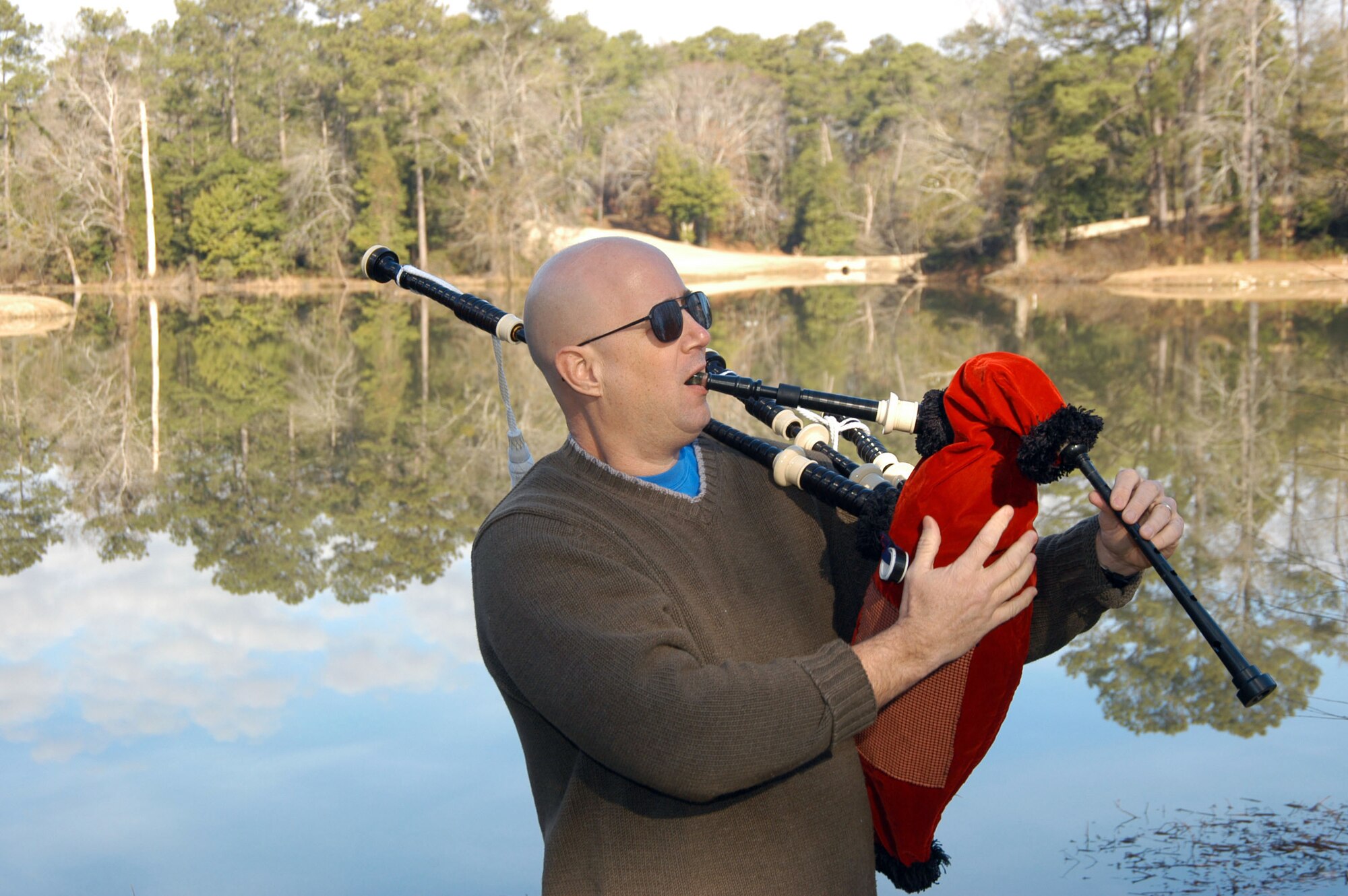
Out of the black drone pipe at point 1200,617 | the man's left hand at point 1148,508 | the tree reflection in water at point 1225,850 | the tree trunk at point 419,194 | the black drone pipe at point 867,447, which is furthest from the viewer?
the tree trunk at point 419,194

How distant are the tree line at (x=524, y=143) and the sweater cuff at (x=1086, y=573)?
89.2 feet

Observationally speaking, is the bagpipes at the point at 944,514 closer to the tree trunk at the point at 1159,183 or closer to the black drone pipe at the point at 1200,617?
the black drone pipe at the point at 1200,617

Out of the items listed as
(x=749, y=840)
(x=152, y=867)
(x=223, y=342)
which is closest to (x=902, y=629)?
(x=749, y=840)

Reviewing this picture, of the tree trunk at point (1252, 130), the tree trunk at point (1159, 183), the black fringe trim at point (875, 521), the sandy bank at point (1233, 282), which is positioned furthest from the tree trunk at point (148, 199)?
the black fringe trim at point (875, 521)

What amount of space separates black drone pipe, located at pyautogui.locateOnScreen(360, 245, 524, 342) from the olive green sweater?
0.48 metres

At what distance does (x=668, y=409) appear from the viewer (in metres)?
2.12

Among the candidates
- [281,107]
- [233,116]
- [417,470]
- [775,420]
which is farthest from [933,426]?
[281,107]

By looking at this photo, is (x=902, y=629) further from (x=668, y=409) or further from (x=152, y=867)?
(x=152, y=867)

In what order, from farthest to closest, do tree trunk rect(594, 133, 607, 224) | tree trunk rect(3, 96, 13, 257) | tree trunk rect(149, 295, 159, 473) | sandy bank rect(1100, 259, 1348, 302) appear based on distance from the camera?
tree trunk rect(594, 133, 607, 224) → tree trunk rect(3, 96, 13, 257) → sandy bank rect(1100, 259, 1348, 302) → tree trunk rect(149, 295, 159, 473)

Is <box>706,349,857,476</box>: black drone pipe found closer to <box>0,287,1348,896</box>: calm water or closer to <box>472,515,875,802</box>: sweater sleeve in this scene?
<box>472,515,875,802</box>: sweater sleeve

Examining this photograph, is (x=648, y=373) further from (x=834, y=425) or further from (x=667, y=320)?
(x=834, y=425)

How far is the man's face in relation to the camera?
209cm

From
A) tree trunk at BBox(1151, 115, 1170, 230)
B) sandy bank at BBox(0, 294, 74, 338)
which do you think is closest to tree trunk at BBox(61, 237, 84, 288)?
sandy bank at BBox(0, 294, 74, 338)

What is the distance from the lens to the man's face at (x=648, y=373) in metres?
2.09
